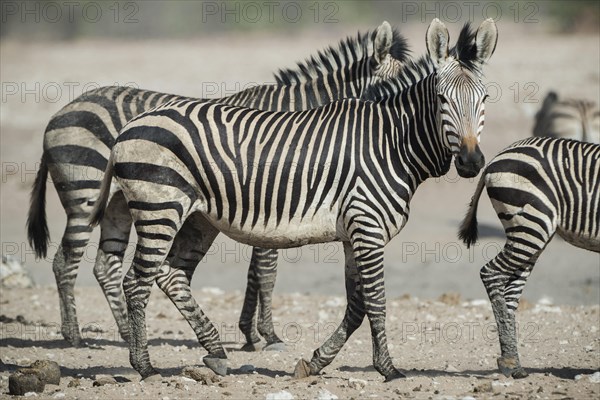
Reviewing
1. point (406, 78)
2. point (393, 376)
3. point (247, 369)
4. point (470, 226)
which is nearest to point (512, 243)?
point (470, 226)

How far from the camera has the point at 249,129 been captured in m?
7.46

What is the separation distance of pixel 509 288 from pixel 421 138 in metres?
1.64

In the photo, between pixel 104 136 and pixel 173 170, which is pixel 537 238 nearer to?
pixel 173 170

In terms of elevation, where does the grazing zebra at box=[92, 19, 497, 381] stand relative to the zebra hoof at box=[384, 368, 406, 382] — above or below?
above

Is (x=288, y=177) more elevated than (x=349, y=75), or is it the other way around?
(x=349, y=75)

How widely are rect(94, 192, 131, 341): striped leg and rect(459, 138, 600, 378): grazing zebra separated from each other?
356 centimetres

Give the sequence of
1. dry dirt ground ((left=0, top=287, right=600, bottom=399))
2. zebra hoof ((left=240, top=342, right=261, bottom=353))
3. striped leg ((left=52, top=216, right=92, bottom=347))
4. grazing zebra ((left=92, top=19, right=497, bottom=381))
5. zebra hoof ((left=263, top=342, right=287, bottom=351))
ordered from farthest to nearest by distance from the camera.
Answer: striped leg ((left=52, top=216, right=92, bottom=347))
zebra hoof ((left=240, top=342, right=261, bottom=353))
zebra hoof ((left=263, top=342, right=287, bottom=351))
grazing zebra ((left=92, top=19, right=497, bottom=381))
dry dirt ground ((left=0, top=287, right=600, bottom=399))

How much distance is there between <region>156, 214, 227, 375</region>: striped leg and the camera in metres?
7.73

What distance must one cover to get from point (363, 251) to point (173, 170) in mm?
1608

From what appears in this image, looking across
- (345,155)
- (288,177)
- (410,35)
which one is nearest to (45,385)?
(288,177)

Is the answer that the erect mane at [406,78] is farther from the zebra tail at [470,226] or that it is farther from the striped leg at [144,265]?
the striped leg at [144,265]

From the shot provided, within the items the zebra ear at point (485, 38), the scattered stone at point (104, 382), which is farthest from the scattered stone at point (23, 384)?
the zebra ear at point (485, 38)

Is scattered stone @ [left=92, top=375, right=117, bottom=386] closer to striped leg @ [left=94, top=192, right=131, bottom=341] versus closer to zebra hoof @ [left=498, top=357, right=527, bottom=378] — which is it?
striped leg @ [left=94, top=192, right=131, bottom=341]

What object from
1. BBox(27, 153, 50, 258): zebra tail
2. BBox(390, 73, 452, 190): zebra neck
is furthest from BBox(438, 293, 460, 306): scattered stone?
BBox(27, 153, 50, 258): zebra tail
